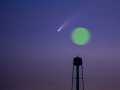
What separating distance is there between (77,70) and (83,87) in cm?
469

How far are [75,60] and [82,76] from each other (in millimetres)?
4380

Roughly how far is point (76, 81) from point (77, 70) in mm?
2767

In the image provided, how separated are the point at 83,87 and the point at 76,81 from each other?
8.45 ft

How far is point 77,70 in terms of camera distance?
578ft

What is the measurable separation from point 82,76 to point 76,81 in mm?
1956

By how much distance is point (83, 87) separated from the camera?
17725cm

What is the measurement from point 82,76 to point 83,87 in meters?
3.00

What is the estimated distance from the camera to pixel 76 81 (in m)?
176

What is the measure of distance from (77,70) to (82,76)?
6.42 feet

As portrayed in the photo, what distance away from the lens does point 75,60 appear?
17612 centimetres

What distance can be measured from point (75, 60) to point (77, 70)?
2.56 m

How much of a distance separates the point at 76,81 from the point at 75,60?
17.3ft
